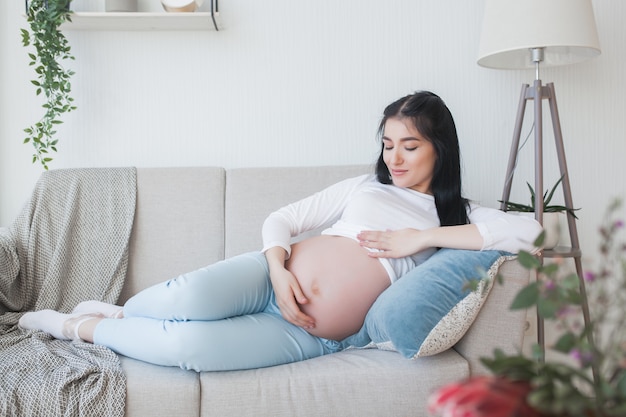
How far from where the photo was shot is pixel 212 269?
1.71m

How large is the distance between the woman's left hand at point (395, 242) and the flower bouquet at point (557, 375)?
44.5 inches

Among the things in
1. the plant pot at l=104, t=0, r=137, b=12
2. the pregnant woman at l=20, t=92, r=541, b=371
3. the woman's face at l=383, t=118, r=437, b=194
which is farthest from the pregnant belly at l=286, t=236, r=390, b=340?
the plant pot at l=104, t=0, r=137, b=12

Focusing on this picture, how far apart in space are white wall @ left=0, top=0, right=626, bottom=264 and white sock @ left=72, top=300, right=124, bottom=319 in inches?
27.0

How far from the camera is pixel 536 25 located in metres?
2.10

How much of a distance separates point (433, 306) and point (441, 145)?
56 centimetres

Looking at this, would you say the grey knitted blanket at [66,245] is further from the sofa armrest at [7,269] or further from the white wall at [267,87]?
the white wall at [267,87]

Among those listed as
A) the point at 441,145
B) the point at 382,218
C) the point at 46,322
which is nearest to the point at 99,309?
the point at 46,322

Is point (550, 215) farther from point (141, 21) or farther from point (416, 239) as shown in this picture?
point (141, 21)

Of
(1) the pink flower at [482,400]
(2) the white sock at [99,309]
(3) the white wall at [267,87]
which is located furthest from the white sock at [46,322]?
(1) the pink flower at [482,400]

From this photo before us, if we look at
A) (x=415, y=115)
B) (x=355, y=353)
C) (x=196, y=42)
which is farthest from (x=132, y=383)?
(x=196, y=42)

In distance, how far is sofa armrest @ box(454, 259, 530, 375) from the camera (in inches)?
62.4

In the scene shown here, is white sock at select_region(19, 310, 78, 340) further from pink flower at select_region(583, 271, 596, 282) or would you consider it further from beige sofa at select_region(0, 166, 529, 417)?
pink flower at select_region(583, 271, 596, 282)

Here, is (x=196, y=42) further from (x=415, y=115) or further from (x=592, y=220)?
(x=592, y=220)

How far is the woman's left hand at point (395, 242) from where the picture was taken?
5.75 feet
